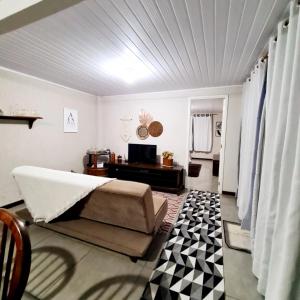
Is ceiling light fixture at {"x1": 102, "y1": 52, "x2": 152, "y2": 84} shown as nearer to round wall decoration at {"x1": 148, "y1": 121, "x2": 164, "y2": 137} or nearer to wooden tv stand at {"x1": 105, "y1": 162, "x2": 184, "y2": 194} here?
round wall decoration at {"x1": 148, "y1": 121, "x2": 164, "y2": 137}

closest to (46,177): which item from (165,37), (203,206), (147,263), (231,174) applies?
(147,263)

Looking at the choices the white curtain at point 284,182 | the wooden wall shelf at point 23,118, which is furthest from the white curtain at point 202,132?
the white curtain at point 284,182

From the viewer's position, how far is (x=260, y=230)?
1542 millimetres

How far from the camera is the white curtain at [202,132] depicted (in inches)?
324

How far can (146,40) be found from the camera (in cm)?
191

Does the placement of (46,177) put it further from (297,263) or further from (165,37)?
(297,263)

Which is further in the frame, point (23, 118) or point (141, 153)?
point (141, 153)

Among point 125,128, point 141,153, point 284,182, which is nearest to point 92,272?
point 284,182

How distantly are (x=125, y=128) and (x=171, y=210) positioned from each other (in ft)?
8.45

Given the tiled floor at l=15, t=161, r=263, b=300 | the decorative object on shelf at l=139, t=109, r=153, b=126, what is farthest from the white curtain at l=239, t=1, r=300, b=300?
the decorative object on shelf at l=139, t=109, r=153, b=126

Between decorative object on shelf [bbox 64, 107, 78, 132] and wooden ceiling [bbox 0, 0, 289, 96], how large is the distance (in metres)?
0.96

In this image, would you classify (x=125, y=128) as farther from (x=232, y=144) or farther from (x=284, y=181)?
(x=284, y=181)

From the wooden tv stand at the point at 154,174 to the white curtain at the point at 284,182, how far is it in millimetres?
2355

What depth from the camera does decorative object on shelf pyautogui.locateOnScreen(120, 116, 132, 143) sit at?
474 centimetres
